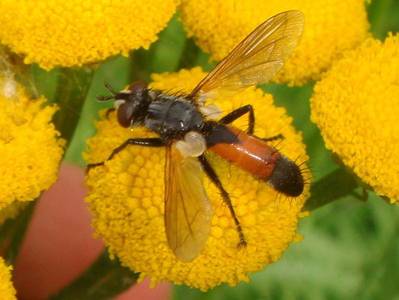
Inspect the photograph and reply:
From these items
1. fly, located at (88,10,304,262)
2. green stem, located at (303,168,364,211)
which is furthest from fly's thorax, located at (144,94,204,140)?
green stem, located at (303,168,364,211)

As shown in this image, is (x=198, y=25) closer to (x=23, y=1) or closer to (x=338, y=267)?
(x=23, y=1)

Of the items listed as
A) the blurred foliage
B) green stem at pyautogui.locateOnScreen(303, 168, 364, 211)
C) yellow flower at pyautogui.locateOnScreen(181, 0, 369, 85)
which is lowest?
the blurred foliage

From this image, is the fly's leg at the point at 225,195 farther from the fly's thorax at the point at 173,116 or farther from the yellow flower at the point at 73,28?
the yellow flower at the point at 73,28

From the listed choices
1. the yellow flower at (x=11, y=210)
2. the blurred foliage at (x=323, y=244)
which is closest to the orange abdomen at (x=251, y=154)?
the yellow flower at (x=11, y=210)

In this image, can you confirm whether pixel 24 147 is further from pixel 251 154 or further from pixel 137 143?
pixel 251 154

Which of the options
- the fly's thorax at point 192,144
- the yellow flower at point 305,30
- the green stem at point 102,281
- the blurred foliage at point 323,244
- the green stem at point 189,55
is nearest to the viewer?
the fly's thorax at point 192,144

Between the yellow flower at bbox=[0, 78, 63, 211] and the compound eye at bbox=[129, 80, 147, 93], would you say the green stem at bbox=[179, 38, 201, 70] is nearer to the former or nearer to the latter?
the compound eye at bbox=[129, 80, 147, 93]

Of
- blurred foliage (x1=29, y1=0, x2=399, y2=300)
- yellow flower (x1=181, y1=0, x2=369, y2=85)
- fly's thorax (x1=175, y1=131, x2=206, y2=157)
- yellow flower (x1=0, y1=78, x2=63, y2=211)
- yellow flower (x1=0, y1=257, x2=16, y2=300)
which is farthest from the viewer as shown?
blurred foliage (x1=29, y1=0, x2=399, y2=300)
